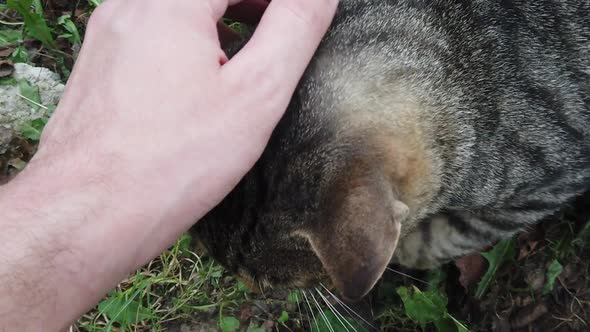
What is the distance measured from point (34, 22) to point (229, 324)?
1.80m

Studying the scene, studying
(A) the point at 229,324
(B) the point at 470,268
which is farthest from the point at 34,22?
(B) the point at 470,268

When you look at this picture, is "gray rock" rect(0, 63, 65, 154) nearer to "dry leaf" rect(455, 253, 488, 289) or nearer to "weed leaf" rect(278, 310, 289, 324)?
"weed leaf" rect(278, 310, 289, 324)

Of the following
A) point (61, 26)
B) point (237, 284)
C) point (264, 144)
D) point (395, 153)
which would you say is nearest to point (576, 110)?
point (395, 153)

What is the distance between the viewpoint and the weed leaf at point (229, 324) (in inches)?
123

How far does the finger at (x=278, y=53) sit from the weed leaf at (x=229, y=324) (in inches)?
59.7

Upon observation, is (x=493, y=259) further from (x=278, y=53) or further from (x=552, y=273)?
(x=278, y=53)

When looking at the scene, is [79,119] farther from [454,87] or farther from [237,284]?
[237,284]

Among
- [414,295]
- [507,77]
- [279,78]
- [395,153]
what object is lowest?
[414,295]

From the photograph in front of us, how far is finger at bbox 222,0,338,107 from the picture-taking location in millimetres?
1861

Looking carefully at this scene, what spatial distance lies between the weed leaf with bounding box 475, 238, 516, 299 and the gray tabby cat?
143 mm

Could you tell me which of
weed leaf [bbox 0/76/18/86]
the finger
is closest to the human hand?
the finger

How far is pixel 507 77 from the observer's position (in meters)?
2.44

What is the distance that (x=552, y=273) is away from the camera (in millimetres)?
3043

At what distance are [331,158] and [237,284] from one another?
1462mm
